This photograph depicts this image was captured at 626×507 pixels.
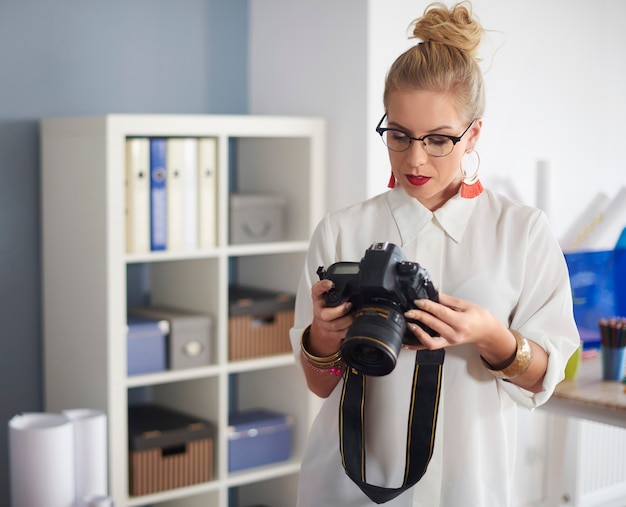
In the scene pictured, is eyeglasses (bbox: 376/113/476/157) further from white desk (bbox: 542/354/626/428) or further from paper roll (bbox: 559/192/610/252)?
paper roll (bbox: 559/192/610/252)

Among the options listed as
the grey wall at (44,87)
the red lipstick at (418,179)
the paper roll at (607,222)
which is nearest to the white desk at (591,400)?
the paper roll at (607,222)

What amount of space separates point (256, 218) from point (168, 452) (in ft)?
2.31

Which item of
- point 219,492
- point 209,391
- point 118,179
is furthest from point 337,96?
point 219,492

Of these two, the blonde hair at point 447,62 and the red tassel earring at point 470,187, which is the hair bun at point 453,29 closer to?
the blonde hair at point 447,62

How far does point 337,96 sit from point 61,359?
42.3 inches

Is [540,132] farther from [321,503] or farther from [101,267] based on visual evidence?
[321,503]

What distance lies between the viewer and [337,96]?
2.72 metres

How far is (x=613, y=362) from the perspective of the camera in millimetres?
2619

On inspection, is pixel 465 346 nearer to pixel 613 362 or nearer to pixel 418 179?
pixel 418 179

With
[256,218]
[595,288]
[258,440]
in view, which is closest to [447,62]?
[256,218]

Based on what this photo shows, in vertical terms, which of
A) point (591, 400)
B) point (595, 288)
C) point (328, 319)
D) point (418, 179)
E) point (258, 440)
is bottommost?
point (258, 440)

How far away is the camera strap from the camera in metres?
1.41

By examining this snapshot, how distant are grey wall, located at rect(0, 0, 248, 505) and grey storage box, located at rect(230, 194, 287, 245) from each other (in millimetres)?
405

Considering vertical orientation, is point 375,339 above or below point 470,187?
below
